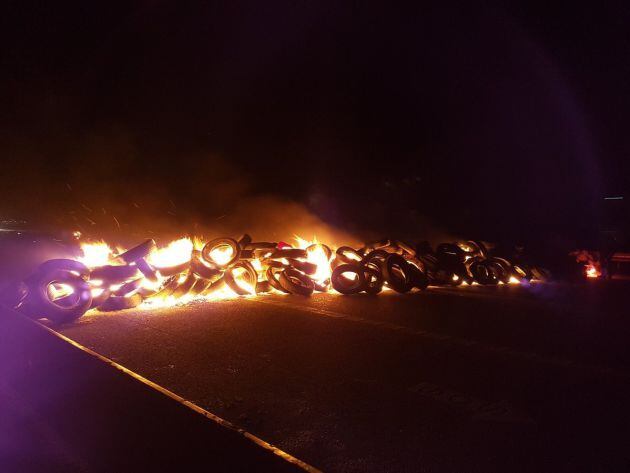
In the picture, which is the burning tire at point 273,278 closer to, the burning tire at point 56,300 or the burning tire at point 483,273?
the burning tire at point 56,300

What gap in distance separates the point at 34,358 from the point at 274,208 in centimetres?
2058

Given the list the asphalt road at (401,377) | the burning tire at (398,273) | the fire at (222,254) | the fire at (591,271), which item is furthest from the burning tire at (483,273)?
the fire at (222,254)

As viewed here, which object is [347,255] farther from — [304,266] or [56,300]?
[56,300]

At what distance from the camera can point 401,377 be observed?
480 cm

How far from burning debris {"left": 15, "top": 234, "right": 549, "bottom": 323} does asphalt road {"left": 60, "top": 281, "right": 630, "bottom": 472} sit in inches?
23.0

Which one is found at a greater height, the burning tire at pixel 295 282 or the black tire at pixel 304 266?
the black tire at pixel 304 266

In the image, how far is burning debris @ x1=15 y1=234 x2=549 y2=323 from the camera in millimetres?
7500

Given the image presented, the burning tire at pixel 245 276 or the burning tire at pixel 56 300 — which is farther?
the burning tire at pixel 245 276

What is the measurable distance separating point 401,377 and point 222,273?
5.67 metres

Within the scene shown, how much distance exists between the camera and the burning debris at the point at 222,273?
24.6 ft

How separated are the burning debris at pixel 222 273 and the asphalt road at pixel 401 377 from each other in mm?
584

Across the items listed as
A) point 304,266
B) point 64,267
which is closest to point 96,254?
point 64,267

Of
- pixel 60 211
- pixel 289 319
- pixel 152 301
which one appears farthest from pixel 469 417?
pixel 60 211

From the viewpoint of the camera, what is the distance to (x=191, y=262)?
30.8 feet
